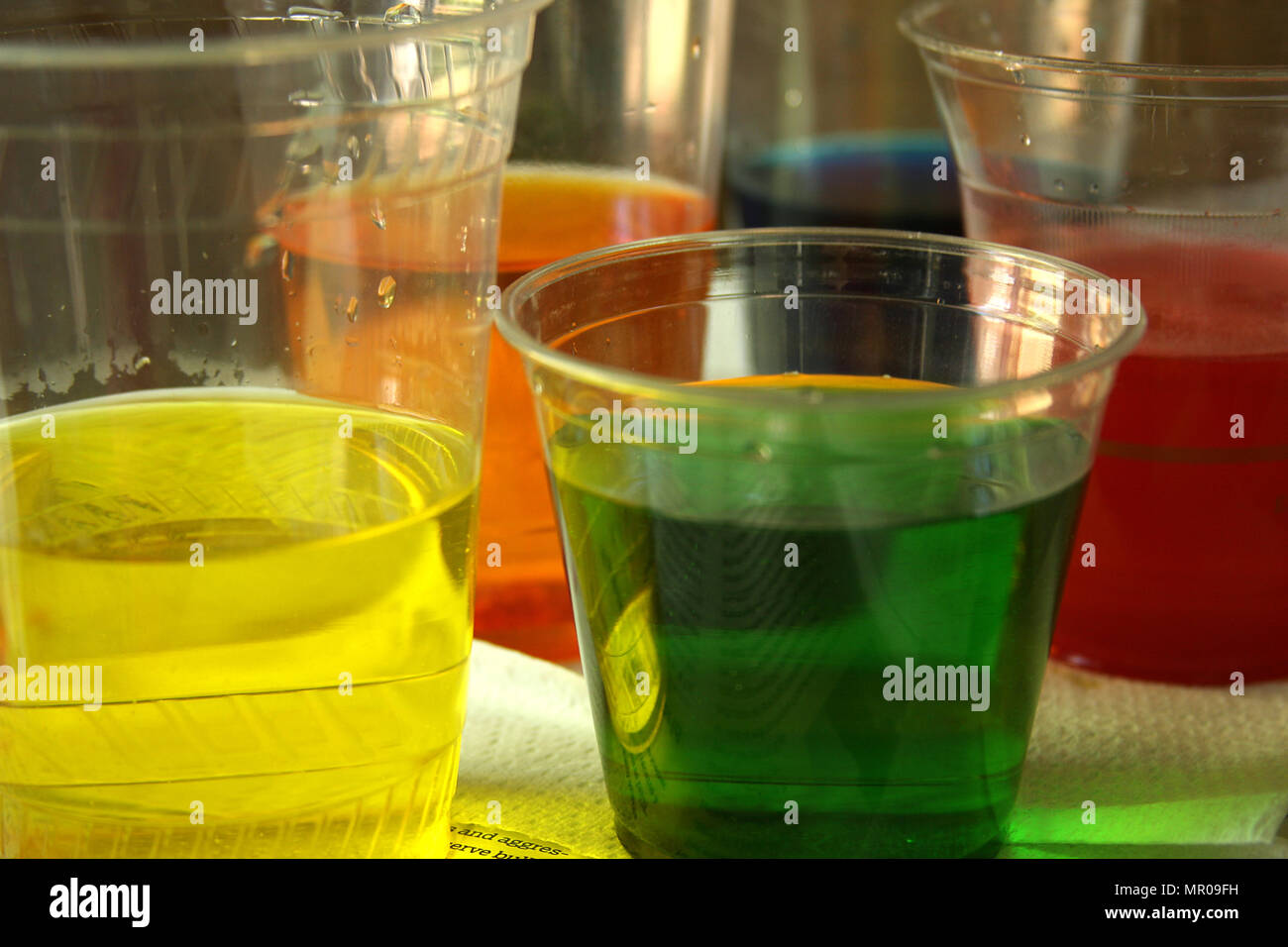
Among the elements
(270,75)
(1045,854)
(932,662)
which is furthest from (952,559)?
(270,75)

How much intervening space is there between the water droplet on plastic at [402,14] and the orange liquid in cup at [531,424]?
0.14m

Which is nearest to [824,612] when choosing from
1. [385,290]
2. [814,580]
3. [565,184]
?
[814,580]

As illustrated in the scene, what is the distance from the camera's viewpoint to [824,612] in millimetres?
486

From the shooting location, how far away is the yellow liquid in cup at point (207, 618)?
0.48 metres

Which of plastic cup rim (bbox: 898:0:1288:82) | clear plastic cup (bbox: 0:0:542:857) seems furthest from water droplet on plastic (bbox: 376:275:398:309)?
plastic cup rim (bbox: 898:0:1288:82)

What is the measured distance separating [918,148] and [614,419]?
0.63 meters

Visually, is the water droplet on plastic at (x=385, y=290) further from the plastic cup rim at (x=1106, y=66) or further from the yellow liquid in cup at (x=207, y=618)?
the plastic cup rim at (x=1106, y=66)

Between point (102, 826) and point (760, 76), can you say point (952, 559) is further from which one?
point (760, 76)

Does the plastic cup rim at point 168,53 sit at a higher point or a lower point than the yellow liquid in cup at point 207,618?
higher

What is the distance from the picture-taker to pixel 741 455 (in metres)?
0.48

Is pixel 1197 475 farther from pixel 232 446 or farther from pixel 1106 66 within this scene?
pixel 232 446

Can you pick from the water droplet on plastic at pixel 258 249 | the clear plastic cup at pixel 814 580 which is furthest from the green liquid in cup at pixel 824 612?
the water droplet on plastic at pixel 258 249

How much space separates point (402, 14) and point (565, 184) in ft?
0.49

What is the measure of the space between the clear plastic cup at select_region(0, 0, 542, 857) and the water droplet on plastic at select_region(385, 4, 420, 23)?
0.06 m
